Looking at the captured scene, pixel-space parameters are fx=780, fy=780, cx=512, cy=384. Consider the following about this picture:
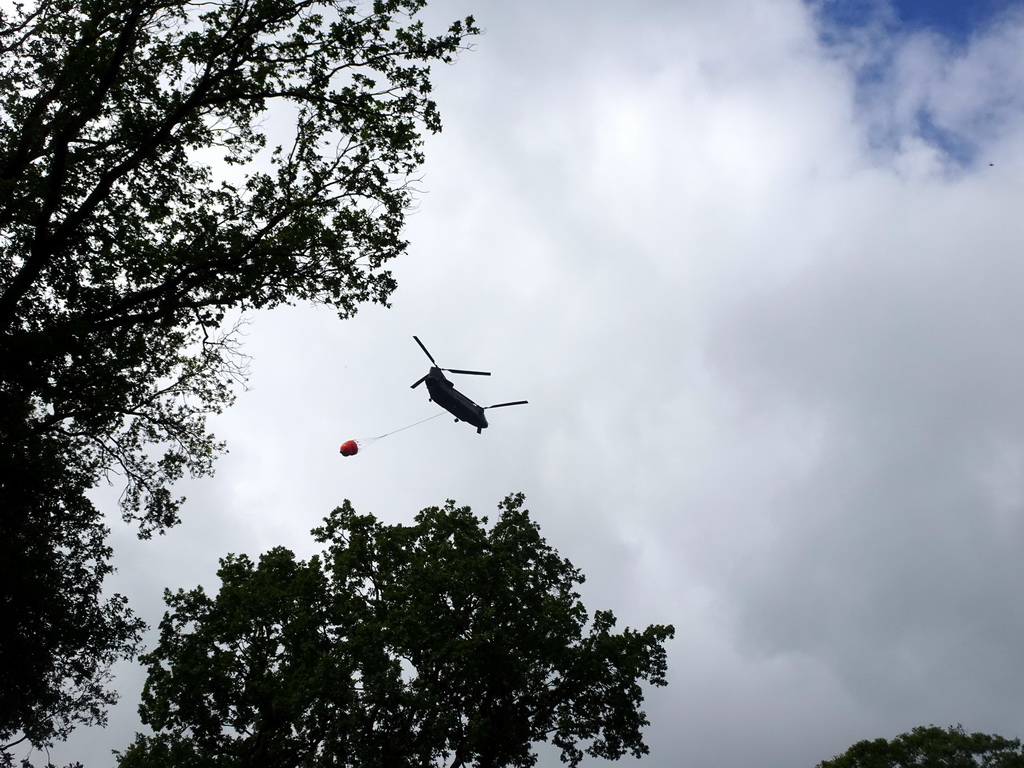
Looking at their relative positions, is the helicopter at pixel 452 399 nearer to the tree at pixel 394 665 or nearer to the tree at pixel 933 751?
the tree at pixel 394 665

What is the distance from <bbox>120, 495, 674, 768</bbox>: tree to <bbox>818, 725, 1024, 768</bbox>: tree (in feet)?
45.6

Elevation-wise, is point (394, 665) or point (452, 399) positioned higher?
point (452, 399)

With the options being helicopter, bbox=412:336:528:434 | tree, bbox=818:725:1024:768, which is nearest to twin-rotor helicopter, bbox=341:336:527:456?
helicopter, bbox=412:336:528:434

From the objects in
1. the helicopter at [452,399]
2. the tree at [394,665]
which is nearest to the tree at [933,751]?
the tree at [394,665]

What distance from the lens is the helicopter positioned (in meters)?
24.6

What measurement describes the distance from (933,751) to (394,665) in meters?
22.0

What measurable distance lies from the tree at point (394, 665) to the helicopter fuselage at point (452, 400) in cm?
409

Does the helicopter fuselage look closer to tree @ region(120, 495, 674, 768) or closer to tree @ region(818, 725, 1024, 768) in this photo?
tree @ region(120, 495, 674, 768)

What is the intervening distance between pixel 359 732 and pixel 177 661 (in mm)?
6093

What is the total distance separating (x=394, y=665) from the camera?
20.3m

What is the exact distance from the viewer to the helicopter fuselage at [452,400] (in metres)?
24.9

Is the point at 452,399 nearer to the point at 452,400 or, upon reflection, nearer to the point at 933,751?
the point at 452,400

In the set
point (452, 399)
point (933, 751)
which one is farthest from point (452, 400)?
point (933, 751)

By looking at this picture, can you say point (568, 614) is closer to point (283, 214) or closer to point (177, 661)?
point (177, 661)
